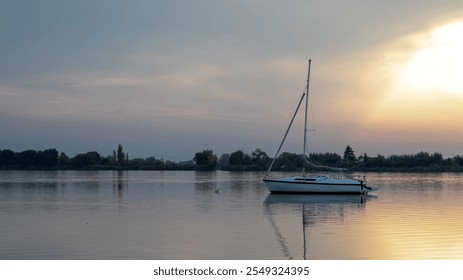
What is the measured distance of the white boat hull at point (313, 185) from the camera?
48.2 meters

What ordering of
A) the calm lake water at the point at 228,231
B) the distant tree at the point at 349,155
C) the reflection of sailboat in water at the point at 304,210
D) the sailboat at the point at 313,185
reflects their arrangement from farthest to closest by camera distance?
1. the distant tree at the point at 349,155
2. the sailboat at the point at 313,185
3. the reflection of sailboat in water at the point at 304,210
4. the calm lake water at the point at 228,231

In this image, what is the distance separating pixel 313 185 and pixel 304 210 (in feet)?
44.6

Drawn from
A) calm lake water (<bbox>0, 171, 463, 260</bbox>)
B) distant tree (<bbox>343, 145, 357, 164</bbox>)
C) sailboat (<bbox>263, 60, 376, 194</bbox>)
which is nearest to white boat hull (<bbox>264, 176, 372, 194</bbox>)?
sailboat (<bbox>263, 60, 376, 194</bbox>)

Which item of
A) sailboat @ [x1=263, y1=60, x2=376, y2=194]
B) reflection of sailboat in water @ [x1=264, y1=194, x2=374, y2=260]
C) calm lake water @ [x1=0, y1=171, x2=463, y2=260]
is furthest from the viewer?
sailboat @ [x1=263, y1=60, x2=376, y2=194]

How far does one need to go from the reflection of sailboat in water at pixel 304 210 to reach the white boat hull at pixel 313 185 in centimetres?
55

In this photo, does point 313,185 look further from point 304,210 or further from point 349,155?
point 349,155

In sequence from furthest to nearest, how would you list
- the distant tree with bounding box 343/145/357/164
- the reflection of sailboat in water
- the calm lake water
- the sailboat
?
1. the distant tree with bounding box 343/145/357/164
2. the sailboat
3. the reflection of sailboat in water
4. the calm lake water

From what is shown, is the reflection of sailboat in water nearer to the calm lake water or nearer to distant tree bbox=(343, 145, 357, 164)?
the calm lake water

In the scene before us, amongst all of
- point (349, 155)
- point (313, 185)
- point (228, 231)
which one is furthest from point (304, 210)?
point (349, 155)

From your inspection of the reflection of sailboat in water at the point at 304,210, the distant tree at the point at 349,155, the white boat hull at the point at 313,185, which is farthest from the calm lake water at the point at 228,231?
the distant tree at the point at 349,155

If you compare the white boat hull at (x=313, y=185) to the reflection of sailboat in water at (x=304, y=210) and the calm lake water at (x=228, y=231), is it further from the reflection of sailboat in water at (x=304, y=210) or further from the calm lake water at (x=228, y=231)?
the calm lake water at (x=228, y=231)

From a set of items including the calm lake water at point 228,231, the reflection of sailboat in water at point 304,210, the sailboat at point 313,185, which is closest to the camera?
the calm lake water at point 228,231

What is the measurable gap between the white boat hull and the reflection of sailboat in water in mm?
545

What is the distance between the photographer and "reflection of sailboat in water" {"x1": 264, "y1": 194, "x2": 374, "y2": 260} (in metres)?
21.5
